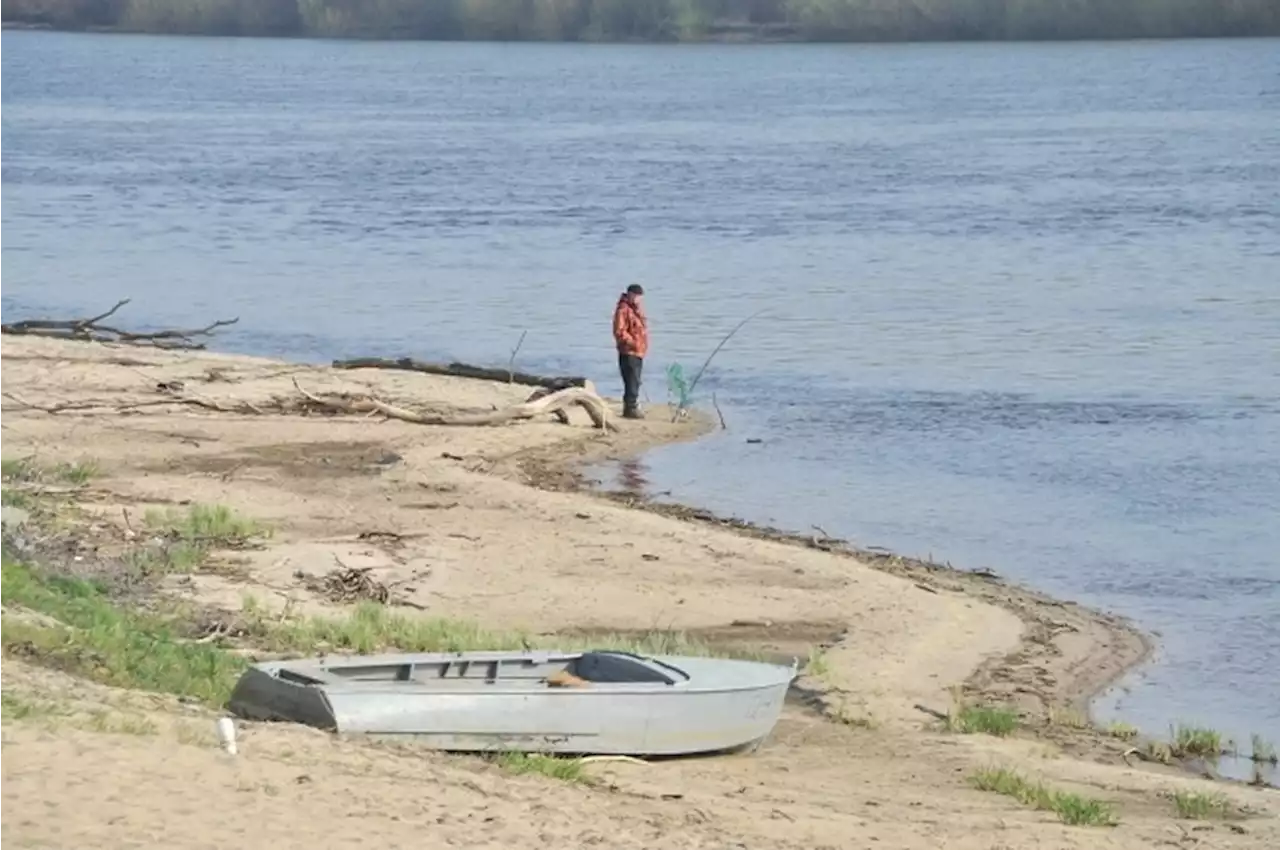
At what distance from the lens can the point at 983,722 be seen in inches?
531

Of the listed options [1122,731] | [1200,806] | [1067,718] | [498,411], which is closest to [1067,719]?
[1067,718]

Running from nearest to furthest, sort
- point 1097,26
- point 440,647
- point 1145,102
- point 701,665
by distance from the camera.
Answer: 1. point 701,665
2. point 440,647
3. point 1145,102
4. point 1097,26

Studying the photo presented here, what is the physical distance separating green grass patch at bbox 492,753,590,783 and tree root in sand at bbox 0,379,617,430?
39.6ft

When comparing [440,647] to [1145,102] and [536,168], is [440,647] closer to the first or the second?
[536,168]

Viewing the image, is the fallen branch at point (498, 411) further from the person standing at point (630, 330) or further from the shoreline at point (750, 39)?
the shoreline at point (750, 39)

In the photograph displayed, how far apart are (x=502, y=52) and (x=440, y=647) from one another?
10686 centimetres

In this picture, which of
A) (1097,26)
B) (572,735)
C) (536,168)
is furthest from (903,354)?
(1097,26)

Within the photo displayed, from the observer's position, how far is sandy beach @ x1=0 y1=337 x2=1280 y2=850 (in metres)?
9.51

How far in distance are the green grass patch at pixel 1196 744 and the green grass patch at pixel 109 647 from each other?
5.10 metres

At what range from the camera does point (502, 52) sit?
389 feet

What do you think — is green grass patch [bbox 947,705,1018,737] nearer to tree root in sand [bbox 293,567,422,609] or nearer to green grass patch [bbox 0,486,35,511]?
tree root in sand [bbox 293,567,422,609]

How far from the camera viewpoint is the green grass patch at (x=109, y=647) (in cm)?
1150

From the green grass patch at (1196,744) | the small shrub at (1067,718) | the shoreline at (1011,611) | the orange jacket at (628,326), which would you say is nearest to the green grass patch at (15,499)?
the shoreline at (1011,611)

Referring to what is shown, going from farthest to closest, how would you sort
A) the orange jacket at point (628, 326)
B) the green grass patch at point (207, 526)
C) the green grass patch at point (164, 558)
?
the orange jacket at point (628, 326), the green grass patch at point (207, 526), the green grass patch at point (164, 558)
